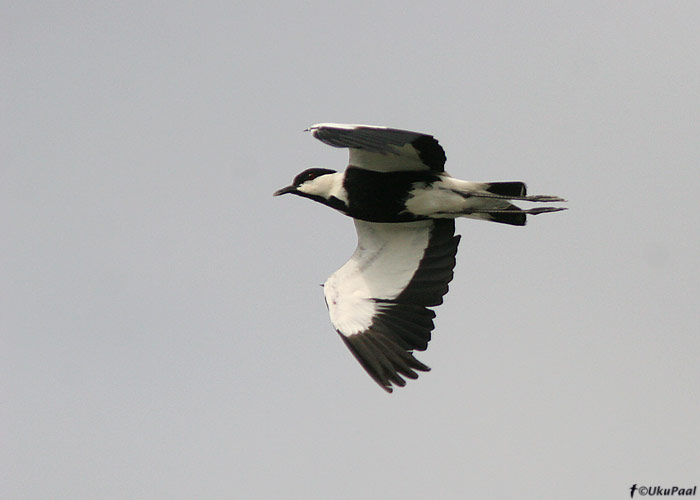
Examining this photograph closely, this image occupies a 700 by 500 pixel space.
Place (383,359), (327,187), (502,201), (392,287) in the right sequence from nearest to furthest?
(383,359) → (502,201) → (327,187) → (392,287)

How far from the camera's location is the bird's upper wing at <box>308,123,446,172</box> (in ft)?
36.6

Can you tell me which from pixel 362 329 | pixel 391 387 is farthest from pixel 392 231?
pixel 391 387

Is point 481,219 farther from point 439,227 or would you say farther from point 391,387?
point 391,387

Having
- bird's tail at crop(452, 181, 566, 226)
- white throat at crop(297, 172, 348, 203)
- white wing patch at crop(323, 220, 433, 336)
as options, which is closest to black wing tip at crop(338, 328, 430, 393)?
white wing patch at crop(323, 220, 433, 336)

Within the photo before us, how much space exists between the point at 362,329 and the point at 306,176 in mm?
1967

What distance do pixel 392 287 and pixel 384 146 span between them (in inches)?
102

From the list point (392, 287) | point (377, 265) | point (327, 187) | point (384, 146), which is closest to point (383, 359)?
point (392, 287)

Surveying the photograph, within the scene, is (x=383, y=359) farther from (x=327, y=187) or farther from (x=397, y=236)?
(x=327, y=187)

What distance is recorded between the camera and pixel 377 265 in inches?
536

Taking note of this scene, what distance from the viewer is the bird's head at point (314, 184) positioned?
1315 cm

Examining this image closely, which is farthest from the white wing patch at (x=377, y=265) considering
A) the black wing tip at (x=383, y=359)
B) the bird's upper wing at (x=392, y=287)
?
the black wing tip at (x=383, y=359)

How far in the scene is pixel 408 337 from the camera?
41.7ft

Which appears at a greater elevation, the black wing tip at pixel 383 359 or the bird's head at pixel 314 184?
the bird's head at pixel 314 184

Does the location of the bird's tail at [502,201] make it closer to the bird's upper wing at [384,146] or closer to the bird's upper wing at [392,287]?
the bird's upper wing at [384,146]
